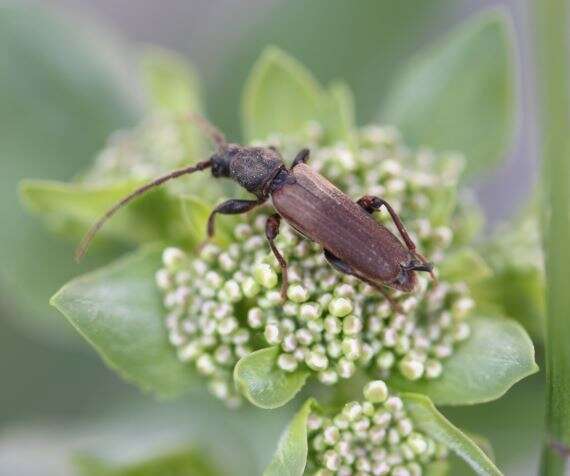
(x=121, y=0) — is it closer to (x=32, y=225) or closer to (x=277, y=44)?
(x=277, y=44)

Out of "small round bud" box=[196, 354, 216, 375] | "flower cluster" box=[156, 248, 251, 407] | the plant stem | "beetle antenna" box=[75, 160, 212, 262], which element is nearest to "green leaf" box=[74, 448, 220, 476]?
"flower cluster" box=[156, 248, 251, 407]

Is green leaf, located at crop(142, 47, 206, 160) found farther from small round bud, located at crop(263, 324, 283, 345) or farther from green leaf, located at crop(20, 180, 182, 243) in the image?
small round bud, located at crop(263, 324, 283, 345)

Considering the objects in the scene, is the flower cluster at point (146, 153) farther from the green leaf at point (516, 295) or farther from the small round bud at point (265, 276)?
the green leaf at point (516, 295)

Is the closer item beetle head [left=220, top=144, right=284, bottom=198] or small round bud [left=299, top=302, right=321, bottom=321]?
small round bud [left=299, top=302, right=321, bottom=321]

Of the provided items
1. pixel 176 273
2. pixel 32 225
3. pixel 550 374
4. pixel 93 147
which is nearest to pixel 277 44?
pixel 93 147

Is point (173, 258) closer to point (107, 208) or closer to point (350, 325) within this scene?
point (107, 208)

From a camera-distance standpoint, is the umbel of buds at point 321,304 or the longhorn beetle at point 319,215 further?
the longhorn beetle at point 319,215

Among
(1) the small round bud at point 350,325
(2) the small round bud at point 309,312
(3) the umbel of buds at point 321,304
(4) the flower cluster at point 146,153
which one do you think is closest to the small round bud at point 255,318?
→ (3) the umbel of buds at point 321,304
